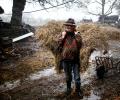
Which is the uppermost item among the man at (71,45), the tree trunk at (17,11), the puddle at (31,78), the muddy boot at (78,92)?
the tree trunk at (17,11)

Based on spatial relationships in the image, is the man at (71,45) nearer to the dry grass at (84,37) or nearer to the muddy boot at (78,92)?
the muddy boot at (78,92)

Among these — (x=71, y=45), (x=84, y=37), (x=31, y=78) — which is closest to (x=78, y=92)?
(x=71, y=45)

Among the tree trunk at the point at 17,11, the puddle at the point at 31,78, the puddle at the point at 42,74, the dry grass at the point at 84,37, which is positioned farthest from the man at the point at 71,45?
the tree trunk at the point at 17,11

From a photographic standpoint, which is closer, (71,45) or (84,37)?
(71,45)

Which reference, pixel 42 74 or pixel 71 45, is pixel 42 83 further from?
pixel 71 45

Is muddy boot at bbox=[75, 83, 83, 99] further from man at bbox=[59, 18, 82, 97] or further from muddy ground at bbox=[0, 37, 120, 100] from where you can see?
muddy ground at bbox=[0, 37, 120, 100]

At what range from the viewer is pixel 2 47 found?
1407 cm

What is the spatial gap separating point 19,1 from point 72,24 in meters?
15.4

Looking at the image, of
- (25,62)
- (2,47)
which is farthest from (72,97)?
(2,47)

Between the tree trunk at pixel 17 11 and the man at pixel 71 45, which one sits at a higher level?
the tree trunk at pixel 17 11

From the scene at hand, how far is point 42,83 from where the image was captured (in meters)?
9.25

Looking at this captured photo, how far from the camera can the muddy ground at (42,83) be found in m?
7.83

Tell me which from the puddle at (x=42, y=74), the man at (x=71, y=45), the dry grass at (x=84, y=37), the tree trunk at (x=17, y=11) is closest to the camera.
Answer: the man at (x=71, y=45)

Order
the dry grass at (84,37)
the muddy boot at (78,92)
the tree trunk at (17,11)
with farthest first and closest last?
the tree trunk at (17,11) → the dry grass at (84,37) → the muddy boot at (78,92)
